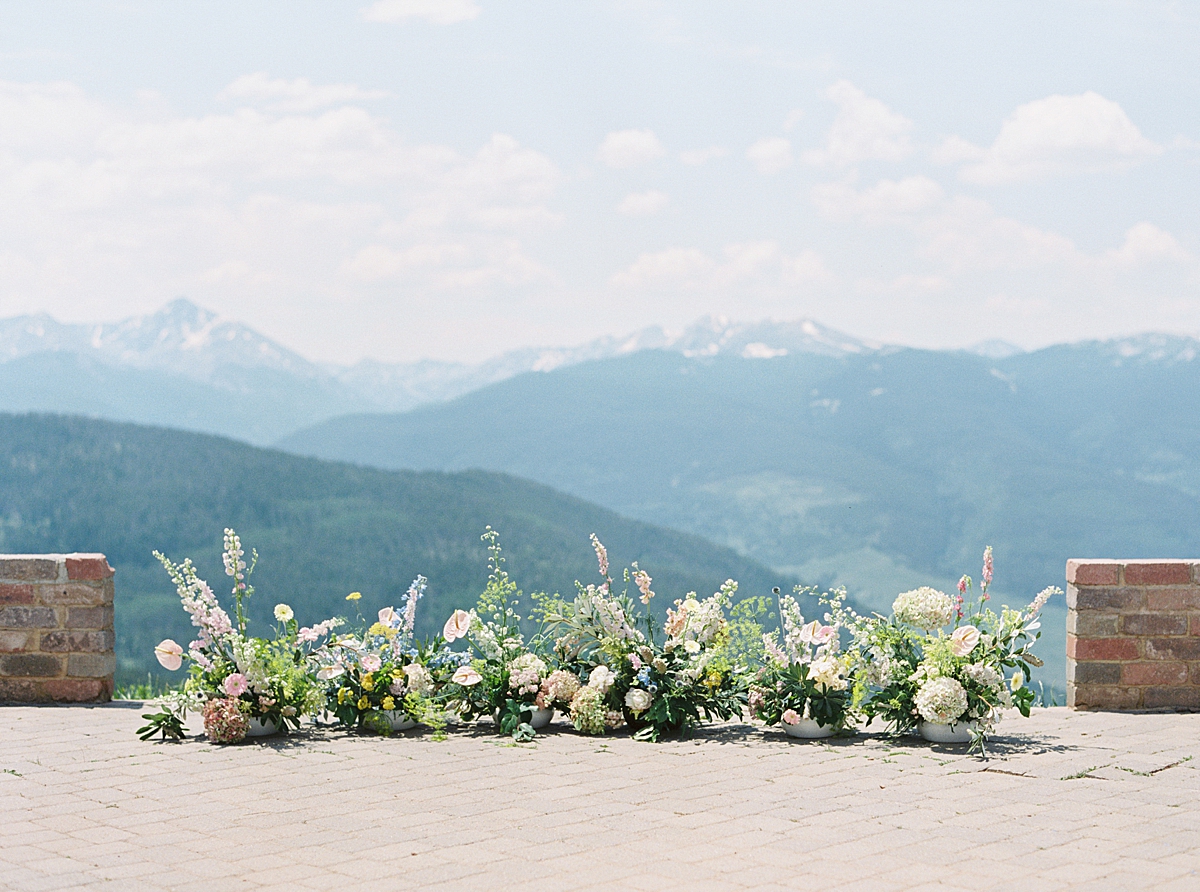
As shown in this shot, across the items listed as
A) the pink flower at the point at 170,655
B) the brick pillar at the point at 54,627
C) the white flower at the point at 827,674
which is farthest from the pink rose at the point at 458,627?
the brick pillar at the point at 54,627

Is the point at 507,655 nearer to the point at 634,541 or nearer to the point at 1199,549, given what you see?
the point at 634,541

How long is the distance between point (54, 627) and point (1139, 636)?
7605 millimetres

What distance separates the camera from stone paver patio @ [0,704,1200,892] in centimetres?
483

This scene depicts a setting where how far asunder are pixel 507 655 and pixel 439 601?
81783 millimetres

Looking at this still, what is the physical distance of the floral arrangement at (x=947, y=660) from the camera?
23.7 ft

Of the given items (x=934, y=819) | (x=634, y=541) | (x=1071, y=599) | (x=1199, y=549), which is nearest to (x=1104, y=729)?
(x=1071, y=599)

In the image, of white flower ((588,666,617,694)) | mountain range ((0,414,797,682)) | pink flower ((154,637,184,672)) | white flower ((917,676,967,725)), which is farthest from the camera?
mountain range ((0,414,797,682))

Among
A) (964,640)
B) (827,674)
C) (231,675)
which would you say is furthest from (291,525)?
(964,640)

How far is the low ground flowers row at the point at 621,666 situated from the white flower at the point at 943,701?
13 mm

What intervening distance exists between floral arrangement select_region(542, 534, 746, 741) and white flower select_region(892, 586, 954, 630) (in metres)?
1.09

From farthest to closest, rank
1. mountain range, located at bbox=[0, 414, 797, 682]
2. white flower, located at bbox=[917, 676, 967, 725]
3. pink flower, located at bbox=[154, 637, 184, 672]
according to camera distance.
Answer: mountain range, located at bbox=[0, 414, 797, 682]
pink flower, located at bbox=[154, 637, 184, 672]
white flower, located at bbox=[917, 676, 967, 725]

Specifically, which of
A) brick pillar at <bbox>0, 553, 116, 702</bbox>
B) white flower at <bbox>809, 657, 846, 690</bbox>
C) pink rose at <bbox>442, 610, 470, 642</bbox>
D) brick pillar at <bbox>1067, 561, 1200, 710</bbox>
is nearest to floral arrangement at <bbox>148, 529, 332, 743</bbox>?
pink rose at <bbox>442, 610, 470, 642</bbox>

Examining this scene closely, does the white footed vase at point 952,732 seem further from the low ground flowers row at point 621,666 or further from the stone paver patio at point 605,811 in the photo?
the stone paver patio at point 605,811

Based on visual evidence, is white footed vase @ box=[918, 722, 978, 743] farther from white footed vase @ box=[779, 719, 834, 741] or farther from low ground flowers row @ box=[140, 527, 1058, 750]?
white footed vase @ box=[779, 719, 834, 741]
